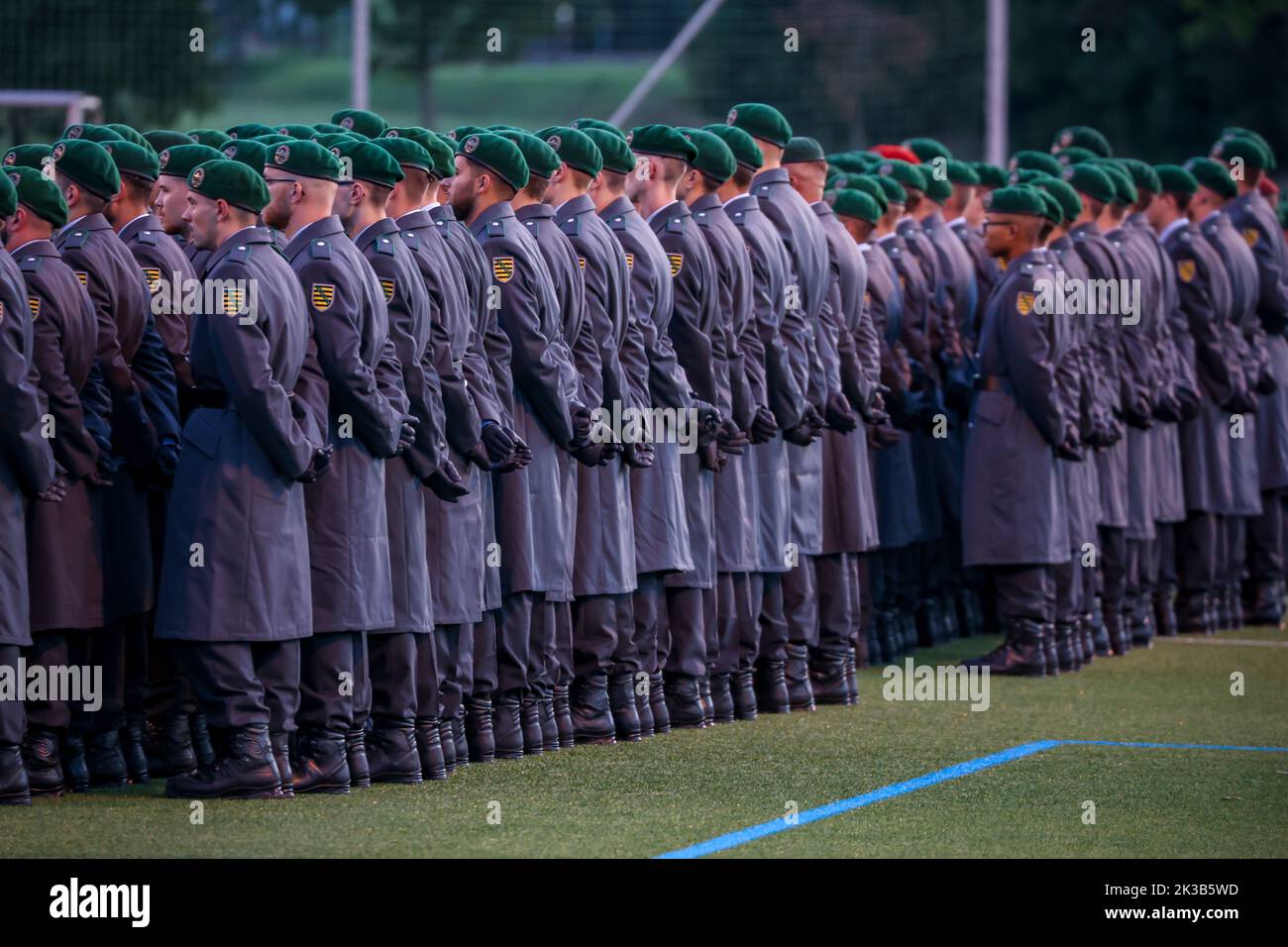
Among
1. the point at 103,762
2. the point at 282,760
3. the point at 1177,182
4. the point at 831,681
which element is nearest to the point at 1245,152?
the point at 1177,182

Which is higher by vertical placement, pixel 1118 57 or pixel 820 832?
pixel 1118 57

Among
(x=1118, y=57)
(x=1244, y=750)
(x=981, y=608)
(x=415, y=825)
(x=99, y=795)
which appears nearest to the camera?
(x=415, y=825)

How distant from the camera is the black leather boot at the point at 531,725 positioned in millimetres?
9547

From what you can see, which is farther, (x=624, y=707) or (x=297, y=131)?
(x=624, y=707)

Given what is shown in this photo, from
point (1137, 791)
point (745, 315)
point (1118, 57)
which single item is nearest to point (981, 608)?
point (745, 315)

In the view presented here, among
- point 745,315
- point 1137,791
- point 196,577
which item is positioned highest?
point 745,315

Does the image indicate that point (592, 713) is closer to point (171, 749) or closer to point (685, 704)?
point (685, 704)

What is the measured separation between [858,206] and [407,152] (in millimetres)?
4121

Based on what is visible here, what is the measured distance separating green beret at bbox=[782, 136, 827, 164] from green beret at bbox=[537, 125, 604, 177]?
6.48 ft

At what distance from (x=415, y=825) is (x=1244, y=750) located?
375 centimetres

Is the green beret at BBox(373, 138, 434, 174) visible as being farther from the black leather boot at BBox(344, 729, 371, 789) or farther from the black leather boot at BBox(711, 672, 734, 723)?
the black leather boot at BBox(711, 672, 734, 723)

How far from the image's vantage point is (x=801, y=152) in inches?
467
